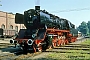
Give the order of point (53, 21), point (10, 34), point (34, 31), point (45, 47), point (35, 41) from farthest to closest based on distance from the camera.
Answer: point (10, 34) → point (53, 21) → point (45, 47) → point (34, 31) → point (35, 41)

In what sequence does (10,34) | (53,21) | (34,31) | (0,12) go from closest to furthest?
(34,31)
(53,21)
(10,34)
(0,12)

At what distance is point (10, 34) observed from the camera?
157 ft

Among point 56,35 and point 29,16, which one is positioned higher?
point 29,16

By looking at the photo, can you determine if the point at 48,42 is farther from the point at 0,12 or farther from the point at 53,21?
the point at 0,12

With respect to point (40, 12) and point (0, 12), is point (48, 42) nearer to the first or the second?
point (40, 12)

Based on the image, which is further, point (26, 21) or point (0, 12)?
point (0, 12)

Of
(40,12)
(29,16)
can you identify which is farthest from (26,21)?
(40,12)

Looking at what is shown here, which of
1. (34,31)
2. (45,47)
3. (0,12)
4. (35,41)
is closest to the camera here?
(35,41)

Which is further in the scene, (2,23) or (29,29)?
(2,23)

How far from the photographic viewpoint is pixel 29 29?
16734 mm

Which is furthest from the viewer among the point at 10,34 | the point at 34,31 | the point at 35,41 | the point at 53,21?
the point at 10,34

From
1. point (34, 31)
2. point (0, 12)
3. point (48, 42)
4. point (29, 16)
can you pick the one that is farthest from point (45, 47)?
point (0, 12)

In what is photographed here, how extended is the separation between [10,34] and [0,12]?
7.85 metres

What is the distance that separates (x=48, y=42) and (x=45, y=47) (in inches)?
34.8
